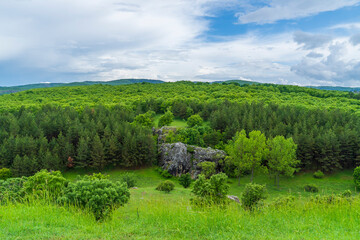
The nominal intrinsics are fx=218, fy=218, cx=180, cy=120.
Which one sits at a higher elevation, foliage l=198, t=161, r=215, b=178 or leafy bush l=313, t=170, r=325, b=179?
foliage l=198, t=161, r=215, b=178

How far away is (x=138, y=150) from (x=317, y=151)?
4910 centimetres

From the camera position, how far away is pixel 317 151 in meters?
58.8

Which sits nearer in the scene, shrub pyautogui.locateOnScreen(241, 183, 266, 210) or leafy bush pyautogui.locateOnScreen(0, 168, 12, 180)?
shrub pyautogui.locateOnScreen(241, 183, 266, 210)

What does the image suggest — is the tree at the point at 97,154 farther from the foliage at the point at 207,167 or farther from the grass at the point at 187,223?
the grass at the point at 187,223

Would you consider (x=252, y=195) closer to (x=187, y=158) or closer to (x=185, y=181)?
(x=185, y=181)

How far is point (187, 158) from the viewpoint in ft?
200

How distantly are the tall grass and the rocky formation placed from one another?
48.9m

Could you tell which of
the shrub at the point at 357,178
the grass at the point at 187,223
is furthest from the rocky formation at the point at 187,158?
the grass at the point at 187,223

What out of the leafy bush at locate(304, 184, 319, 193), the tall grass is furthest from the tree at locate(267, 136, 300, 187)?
the tall grass

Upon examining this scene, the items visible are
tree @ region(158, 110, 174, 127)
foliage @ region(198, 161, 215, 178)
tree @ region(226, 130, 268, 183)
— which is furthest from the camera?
tree @ region(158, 110, 174, 127)

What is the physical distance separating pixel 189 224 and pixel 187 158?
171ft

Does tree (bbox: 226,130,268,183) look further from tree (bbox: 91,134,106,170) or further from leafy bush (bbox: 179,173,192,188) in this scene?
tree (bbox: 91,134,106,170)

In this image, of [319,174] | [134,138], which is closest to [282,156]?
[319,174]

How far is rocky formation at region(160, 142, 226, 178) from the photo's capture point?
59.5 meters
